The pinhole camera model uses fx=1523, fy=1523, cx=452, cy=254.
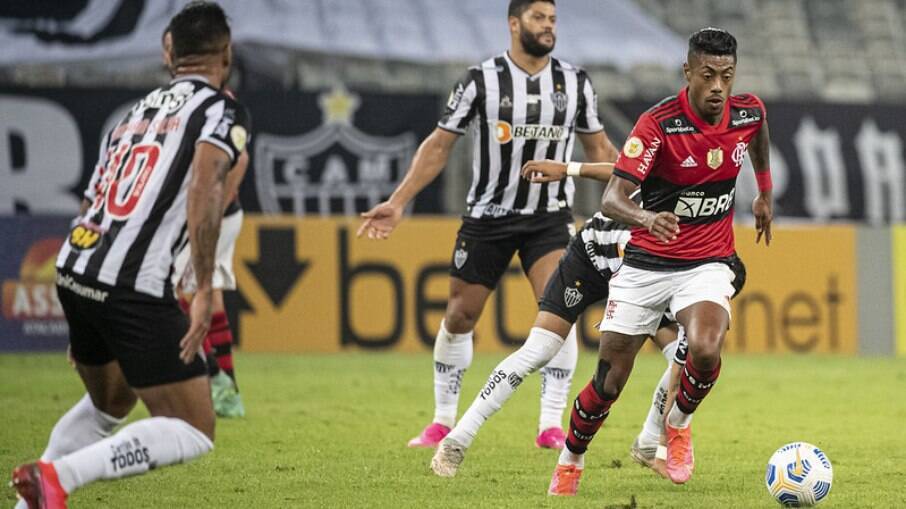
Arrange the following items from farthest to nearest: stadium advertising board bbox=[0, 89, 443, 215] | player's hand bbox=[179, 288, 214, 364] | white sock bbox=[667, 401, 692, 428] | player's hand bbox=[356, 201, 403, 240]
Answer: stadium advertising board bbox=[0, 89, 443, 215] → player's hand bbox=[356, 201, 403, 240] → white sock bbox=[667, 401, 692, 428] → player's hand bbox=[179, 288, 214, 364]

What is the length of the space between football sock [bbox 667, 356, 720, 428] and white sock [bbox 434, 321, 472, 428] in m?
1.82

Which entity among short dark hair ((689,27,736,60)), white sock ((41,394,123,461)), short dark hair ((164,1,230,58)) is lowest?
white sock ((41,394,123,461))

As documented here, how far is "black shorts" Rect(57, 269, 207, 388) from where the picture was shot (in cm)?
523

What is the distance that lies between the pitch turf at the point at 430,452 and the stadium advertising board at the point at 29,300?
15.1 inches

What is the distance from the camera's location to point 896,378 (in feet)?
43.2

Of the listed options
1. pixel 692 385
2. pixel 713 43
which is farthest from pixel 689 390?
pixel 713 43

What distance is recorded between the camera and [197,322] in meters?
5.17

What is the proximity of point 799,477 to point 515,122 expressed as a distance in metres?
2.81

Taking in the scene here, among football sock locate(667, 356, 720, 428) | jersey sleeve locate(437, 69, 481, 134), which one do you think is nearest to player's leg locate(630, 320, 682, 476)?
football sock locate(667, 356, 720, 428)

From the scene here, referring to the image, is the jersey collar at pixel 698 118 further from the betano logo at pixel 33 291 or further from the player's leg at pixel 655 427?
the betano logo at pixel 33 291

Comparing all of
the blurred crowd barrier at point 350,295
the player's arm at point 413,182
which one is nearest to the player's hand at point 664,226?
the player's arm at point 413,182

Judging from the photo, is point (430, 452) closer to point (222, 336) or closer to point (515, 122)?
point (515, 122)

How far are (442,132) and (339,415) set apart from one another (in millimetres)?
2592

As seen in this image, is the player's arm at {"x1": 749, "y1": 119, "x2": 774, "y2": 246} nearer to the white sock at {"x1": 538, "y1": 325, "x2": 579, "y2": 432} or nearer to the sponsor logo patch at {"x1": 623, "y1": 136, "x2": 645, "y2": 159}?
the sponsor logo patch at {"x1": 623, "y1": 136, "x2": 645, "y2": 159}
